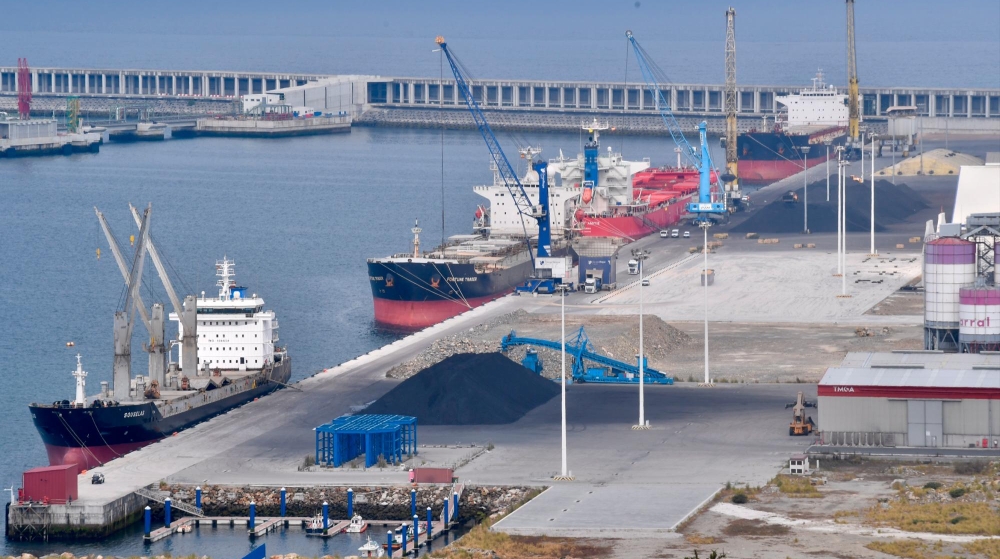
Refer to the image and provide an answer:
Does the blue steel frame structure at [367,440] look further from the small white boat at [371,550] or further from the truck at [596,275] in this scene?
the truck at [596,275]

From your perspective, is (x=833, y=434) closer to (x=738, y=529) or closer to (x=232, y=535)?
(x=738, y=529)

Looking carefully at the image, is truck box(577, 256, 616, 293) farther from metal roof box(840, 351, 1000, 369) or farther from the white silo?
metal roof box(840, 351, 1000, 369)

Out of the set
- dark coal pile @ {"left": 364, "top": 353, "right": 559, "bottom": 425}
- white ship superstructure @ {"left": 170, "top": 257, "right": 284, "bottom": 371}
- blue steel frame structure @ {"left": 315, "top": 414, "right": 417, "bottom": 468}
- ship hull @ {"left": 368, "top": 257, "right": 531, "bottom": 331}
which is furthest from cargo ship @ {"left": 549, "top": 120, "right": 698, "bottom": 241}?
blue steel frame structure @ {"left": 315, "top": 414, "right": 417, "bottom": 468}

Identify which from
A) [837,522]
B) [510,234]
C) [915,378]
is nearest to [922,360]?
[915,378]

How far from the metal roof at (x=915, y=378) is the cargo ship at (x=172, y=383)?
67.5 ft

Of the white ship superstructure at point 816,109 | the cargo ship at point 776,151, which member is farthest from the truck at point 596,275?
the white ship superstructure at point 816,109

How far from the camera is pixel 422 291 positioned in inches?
3563

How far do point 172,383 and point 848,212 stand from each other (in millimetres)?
64303

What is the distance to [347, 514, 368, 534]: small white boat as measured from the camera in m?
47.0

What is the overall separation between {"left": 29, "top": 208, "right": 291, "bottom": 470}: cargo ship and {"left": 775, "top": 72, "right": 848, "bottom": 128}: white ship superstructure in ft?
402

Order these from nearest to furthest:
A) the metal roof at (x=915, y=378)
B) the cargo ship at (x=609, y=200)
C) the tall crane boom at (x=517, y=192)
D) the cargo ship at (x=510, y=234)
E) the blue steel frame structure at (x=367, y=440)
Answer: the blue steel frame structure at (x=367, y=440)
the metal roof at (x=915, y=378)
the cargo ship at (x=510, y=234)
the tall crane boom at (x=517, y=192)
the cargo ship at (x=609, y=200)

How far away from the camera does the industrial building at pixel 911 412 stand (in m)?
51.2

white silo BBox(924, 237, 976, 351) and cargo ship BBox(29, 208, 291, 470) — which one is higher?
white silo BBox(924, 237, 976, 351)

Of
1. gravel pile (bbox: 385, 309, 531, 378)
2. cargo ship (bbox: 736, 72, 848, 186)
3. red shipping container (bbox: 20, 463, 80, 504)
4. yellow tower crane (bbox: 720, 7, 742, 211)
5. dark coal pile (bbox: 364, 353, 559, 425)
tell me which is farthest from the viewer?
cargo ship (bbox: 736, 72, 848, 186)
